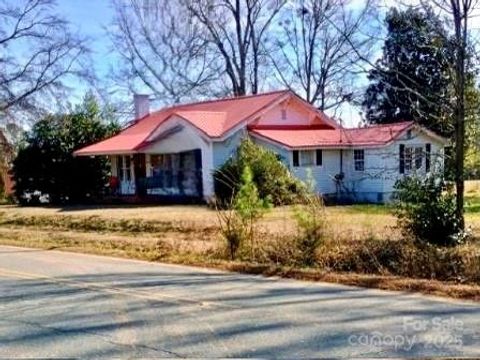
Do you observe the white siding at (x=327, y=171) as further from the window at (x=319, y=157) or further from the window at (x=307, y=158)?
the window at (x=307, y=158)

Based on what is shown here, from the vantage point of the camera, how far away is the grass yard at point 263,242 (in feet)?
36.6

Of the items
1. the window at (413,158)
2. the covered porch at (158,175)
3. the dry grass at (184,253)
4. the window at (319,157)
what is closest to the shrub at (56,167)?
the covered porch at (158,175)

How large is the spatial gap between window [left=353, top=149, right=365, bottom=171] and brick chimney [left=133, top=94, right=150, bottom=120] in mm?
16886

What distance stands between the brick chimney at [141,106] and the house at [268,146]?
25.4 feet

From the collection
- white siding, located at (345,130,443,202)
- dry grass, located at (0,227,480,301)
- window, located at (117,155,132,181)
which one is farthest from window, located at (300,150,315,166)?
dry grass, located at (0,227,480,301)

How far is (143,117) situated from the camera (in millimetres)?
42188

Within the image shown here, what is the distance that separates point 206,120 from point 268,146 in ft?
11.6

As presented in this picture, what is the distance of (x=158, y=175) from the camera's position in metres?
33.5

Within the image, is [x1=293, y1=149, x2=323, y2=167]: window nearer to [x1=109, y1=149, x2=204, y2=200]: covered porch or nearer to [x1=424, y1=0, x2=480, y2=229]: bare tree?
[x1=109, y1=149, x2=204, y2=200]: covered porch

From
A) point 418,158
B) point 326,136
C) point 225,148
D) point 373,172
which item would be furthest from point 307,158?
point 418,158

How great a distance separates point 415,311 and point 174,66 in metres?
47.8

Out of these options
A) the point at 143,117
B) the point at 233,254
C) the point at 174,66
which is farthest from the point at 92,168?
the point at 233,254

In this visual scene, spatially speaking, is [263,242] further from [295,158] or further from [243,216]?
[295,158]

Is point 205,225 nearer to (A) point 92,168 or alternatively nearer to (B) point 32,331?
(B) point 32,331
